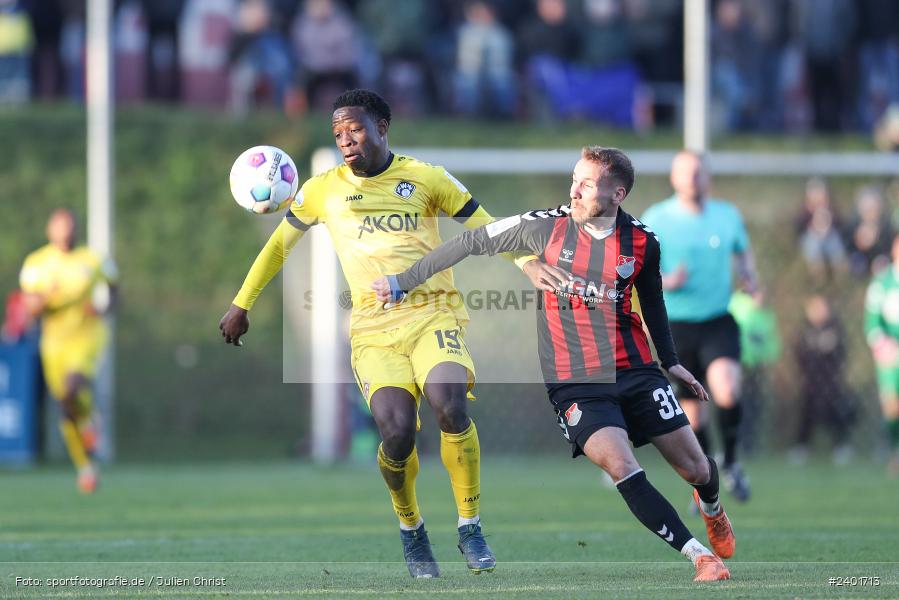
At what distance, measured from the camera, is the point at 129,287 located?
1877 centimetres

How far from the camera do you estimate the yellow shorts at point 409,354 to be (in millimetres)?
6961

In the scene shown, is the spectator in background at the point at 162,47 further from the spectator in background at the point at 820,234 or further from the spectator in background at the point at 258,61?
the spectator in background at the point at 820,234

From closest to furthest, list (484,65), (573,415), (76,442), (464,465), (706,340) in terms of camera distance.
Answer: (573,415) → (464,465) → (706,340) → (76,442) → (484,65)

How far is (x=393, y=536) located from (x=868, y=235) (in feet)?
30.8

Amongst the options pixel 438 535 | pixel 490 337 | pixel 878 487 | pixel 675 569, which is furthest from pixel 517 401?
pixel 675 569

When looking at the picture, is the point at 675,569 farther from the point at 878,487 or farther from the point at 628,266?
the point at 878,487

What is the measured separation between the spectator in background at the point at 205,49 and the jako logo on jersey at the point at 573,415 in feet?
41.0

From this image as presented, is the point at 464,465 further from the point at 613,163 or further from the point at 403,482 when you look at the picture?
the point at 613,163

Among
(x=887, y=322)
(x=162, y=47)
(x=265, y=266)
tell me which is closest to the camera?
(x=265, y=266)

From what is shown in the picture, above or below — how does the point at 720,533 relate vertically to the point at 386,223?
below

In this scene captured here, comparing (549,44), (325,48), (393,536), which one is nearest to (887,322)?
(549,44)

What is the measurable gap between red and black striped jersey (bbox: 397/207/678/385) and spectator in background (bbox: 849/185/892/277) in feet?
33.7

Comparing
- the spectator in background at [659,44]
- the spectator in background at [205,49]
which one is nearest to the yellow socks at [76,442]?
the spectator in background at [205,49]

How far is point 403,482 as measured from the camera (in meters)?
7.03
